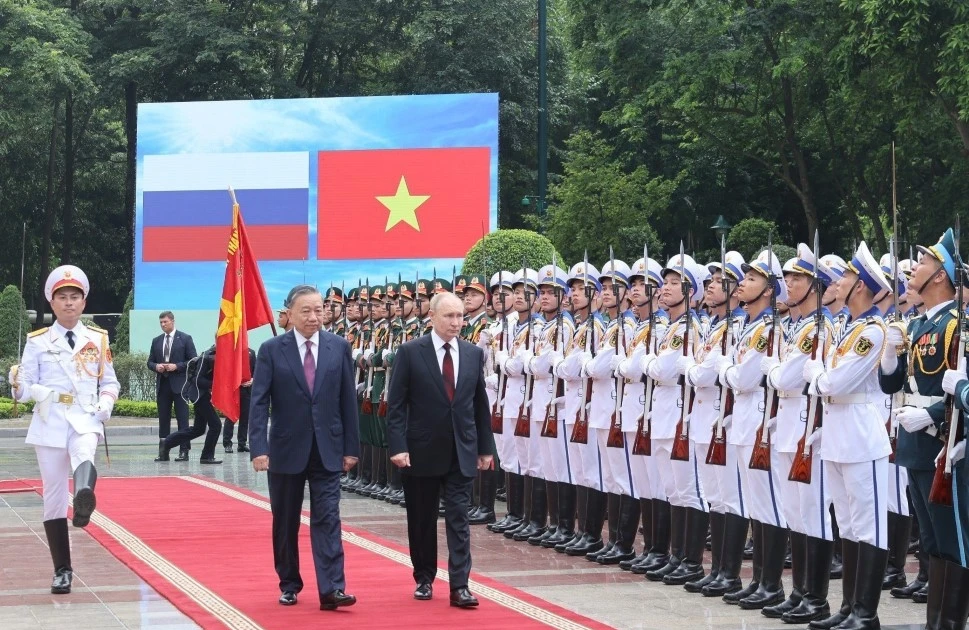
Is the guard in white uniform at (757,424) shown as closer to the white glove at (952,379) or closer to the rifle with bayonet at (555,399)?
the white glove at (952,379)

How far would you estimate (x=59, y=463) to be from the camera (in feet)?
30.2

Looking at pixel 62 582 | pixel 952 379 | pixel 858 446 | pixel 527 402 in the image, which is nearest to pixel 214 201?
pixel 527 402

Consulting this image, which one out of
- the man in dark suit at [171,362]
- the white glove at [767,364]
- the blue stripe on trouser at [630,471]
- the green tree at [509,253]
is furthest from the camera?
the man in dark suit at [171,362]

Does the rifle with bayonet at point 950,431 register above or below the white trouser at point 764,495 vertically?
above

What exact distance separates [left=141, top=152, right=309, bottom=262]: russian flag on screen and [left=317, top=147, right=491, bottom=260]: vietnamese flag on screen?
2.18ft

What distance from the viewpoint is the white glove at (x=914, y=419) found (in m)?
7.24

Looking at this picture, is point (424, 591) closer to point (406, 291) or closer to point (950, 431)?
point (950, 431)

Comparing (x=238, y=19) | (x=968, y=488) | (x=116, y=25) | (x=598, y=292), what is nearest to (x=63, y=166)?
(x=116, y=25)

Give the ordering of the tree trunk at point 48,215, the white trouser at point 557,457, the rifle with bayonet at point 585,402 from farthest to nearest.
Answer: the tree trunk at point 48,215 → the white trouser at point 557,457 → the rifle with bayonet at point 585,402

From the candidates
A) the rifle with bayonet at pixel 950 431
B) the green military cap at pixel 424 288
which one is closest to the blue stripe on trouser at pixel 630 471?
the rifle with bayonet at pixel 950 431

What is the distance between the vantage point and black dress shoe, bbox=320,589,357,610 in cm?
838

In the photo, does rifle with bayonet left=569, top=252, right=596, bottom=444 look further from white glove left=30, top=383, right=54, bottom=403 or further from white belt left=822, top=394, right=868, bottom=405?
white glove left=30, top=383, right=54, bottom=403

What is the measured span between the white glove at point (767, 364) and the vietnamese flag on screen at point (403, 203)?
1716 centimetres

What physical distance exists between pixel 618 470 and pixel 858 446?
2.67m
